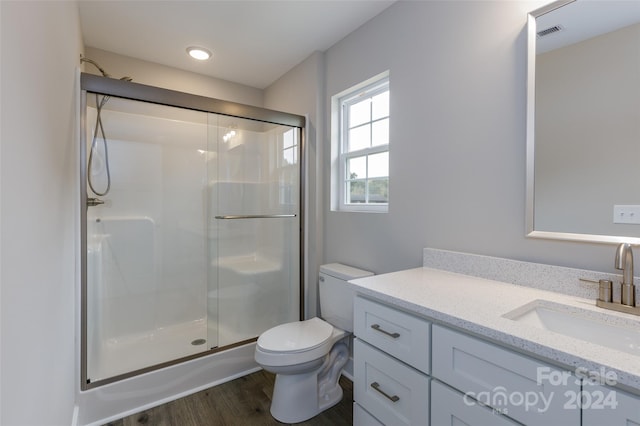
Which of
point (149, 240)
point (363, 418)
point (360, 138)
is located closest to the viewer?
point (363, 418)

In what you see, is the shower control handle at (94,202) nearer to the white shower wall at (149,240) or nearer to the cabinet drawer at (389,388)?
the white shower wall at (149,240)

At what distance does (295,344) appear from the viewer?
1715 millimetres

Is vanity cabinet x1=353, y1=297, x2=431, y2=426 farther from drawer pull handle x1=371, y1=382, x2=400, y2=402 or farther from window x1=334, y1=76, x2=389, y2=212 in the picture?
window x1=334, y1=76, x2=389, y2=212

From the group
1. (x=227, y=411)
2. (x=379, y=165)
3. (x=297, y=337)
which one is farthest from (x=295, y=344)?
(x=379, y=165)

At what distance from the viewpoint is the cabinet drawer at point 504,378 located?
74 cm

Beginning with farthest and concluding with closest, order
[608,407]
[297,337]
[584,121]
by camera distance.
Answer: [297,337] < [584,121] < [608,407]

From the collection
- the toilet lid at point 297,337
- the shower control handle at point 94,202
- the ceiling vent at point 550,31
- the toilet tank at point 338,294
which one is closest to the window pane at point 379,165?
the toilet tank at point 338,294

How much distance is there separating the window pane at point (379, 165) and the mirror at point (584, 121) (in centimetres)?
90

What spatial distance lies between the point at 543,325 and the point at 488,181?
0.64 m

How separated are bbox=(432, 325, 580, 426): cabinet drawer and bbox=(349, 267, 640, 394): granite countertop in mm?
32

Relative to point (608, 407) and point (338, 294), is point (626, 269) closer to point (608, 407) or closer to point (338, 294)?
point (608, 407)

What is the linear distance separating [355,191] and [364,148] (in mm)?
332

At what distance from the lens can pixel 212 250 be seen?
243cm

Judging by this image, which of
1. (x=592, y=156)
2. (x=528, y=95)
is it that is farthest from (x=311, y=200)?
(x=592, y=156)
